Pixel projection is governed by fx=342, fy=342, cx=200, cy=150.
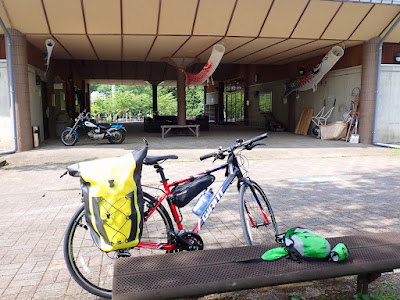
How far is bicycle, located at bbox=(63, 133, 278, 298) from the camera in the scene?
7.76ft

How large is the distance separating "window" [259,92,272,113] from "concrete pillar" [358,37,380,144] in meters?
7.56

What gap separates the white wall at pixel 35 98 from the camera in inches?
410

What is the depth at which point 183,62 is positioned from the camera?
43.4ft

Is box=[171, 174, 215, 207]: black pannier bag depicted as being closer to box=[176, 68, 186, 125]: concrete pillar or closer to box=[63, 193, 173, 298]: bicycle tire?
box=[63, 193, 173, 298]: bicycle tire

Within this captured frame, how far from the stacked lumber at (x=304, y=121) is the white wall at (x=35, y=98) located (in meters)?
10.3

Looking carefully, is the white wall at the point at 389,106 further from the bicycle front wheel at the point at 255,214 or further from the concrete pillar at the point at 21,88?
the concrete pillar at the point at 21,88

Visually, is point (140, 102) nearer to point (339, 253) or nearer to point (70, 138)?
point (70, 138)

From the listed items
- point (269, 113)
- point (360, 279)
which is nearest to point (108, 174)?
point (360, 279)

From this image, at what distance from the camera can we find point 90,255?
120 inches

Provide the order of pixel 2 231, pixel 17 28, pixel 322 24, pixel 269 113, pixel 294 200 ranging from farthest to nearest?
pixel 269 113 → pixel 322 24 → pixel 17 28 → pixel 294 200 → pixel 2 231

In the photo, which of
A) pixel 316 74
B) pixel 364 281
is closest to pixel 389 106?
pixel 316 74

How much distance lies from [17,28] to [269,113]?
12.9 meters

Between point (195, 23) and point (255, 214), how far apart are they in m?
7.49

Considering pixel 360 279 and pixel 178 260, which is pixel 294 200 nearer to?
pixel 360 279
